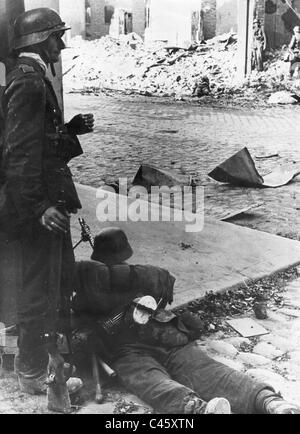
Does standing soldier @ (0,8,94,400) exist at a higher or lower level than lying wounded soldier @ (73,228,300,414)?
higher

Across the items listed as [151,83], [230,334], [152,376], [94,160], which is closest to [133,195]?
[94,160]

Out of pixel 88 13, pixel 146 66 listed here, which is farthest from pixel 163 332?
pixel 146 66

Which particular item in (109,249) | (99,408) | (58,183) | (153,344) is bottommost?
(99,408)

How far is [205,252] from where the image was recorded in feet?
14.1

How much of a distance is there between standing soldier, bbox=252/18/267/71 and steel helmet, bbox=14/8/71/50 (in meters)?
4.21

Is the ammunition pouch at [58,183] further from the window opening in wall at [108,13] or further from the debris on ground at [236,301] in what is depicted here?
the window opening in wall at [108,13]

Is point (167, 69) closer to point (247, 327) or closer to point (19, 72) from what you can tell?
point (247, 327)

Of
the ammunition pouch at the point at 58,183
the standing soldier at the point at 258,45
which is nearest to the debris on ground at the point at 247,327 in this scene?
the ammunition pouch at the point at 58,183

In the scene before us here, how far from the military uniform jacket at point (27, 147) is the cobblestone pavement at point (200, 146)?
312 cm

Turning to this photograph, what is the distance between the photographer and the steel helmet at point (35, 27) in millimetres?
2492

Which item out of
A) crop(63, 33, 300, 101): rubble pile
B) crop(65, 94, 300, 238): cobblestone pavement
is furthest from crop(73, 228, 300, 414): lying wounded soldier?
crop(63, 33, 300, 101): rubble pile

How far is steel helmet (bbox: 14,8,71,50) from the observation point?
98.1 inches

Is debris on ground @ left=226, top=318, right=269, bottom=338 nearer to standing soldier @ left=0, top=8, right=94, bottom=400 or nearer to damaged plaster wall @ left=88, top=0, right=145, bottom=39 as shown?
standing soldier @ left=0, top=8, right=94, bottom=400

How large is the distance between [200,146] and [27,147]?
5315 millimetres
